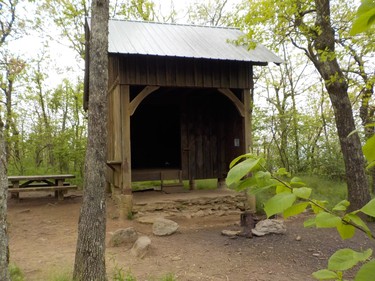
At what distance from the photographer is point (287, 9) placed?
851 cm

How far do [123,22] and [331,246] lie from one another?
8642 mm

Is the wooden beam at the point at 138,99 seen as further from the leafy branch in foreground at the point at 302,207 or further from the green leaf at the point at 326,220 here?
the green leaf at the point at 326,220

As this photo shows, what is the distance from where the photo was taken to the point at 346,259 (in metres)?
0.88

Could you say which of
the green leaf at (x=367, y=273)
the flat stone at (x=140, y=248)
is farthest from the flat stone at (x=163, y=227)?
the green leaf at (x=367, y=273)

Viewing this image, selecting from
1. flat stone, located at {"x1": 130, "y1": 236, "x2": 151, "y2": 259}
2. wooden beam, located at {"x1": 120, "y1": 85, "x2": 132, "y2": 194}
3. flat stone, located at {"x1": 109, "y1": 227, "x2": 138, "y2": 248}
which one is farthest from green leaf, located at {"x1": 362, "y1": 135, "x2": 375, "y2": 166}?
wooden beam, located at {"x1": 120, "y1": 85, "x2": 132, "y2": 194}

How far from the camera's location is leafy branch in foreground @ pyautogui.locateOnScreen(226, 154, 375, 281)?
33.4 inches

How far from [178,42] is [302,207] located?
362 inches

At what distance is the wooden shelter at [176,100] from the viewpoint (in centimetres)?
906

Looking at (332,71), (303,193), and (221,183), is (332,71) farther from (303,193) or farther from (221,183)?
(303,193)

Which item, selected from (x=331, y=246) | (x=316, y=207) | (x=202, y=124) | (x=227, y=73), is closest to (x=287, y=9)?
(x=227, y=73)

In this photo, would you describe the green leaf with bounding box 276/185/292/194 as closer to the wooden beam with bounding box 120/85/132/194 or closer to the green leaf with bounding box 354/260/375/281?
the green leaf with bounding box 354/260/375/281

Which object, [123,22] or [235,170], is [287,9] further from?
[235,170]

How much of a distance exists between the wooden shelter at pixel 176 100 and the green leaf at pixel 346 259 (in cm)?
774

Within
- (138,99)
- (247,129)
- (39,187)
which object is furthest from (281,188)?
(39,187)
